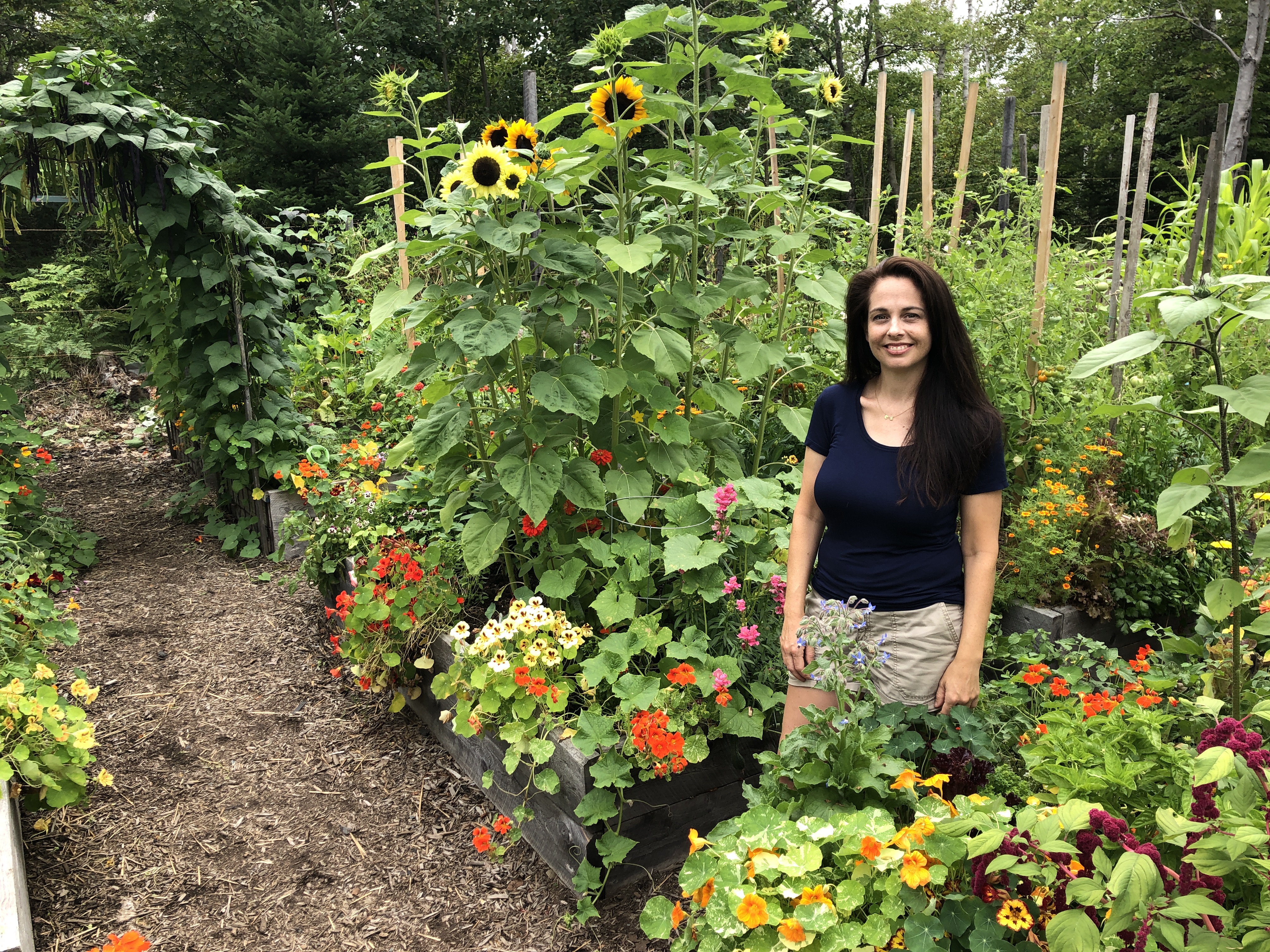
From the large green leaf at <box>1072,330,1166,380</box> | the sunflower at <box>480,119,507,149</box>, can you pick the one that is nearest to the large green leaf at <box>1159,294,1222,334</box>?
the large green leaf at <box>1072,330,1166,380</box>

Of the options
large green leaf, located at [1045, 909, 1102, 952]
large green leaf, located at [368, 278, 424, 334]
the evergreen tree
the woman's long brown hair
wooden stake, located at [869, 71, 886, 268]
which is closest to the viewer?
large green leaf, located at [1045, 909, 1102, 952]

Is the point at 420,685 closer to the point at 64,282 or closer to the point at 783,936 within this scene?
the point at 783,936

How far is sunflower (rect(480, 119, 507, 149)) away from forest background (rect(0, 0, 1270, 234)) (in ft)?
10.5

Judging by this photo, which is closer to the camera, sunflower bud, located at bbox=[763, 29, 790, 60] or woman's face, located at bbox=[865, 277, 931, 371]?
woman's face, located at bbox=[865, 277, 931, 371]

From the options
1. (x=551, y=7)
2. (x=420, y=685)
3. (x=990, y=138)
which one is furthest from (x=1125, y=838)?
(x=990, y=138)

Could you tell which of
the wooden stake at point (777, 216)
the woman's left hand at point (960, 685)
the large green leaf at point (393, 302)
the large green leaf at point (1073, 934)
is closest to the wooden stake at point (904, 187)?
the wooden stake at point (777, 216)

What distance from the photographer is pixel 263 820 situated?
8.26 ft

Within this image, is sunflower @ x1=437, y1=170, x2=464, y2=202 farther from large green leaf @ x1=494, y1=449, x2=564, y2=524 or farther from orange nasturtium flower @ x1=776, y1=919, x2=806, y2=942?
orange nasturtium flower @ x1=776, y1=919, x2=806, y2=942

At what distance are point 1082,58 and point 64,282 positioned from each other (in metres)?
25.0

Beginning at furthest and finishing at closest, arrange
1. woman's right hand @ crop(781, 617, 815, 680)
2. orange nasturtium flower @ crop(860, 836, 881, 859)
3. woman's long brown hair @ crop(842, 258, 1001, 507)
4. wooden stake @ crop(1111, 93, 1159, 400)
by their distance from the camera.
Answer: wooden stake @ crop(1111, 93, 1159, 400) → woman's right hand @ crop(781, 617, 815, 680) → woman's long brown hair @ crop(842, 258, 1001, 507) → orange nasturtium flower @ crop(860, 836, 881, 859)

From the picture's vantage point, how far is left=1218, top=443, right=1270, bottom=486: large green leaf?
1.12 meters

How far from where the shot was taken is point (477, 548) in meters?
2.37

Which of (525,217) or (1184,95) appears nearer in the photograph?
(525,217)

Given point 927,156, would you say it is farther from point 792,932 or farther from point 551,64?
point 551,64
